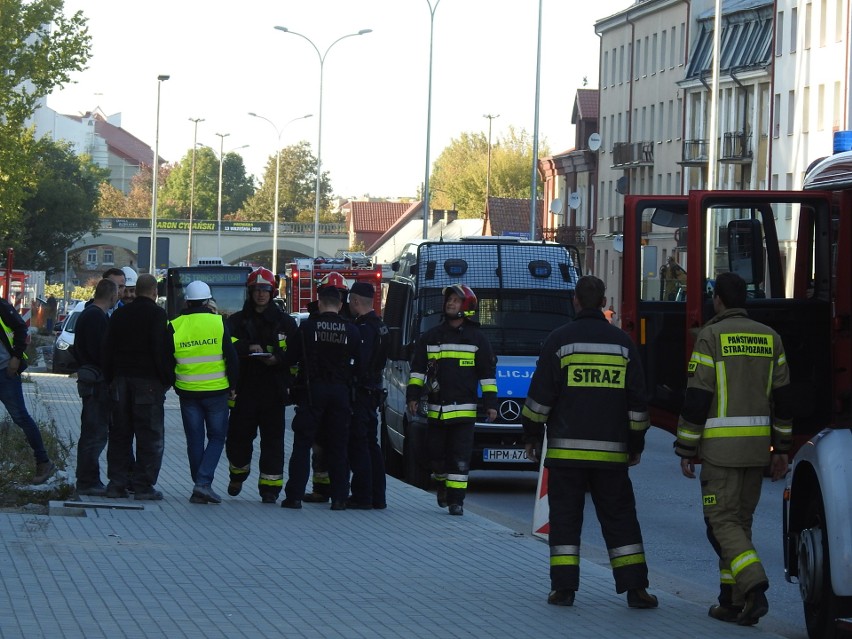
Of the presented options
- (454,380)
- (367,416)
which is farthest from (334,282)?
(454,380)

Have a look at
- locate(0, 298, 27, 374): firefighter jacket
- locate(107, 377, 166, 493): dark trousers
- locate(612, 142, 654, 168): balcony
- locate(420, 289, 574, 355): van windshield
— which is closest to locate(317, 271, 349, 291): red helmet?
locate(107, 377, 166, 493): dark trousers

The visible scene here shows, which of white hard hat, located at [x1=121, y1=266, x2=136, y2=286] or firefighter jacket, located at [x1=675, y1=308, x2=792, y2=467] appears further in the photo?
white hard hat, located at [x1=121, y1=266, x2=136, y2=286]

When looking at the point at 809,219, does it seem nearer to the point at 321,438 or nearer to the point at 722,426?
the point at 722,426

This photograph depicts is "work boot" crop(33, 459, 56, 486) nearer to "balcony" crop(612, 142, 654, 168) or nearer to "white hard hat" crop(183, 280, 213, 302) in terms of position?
"white hard hat" crop(183, 280, 213, 302)

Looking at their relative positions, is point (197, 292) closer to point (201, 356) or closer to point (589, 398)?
point (201, 356)

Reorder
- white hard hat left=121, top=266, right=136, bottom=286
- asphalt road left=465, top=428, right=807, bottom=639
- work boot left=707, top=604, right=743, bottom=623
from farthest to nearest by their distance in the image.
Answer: white hard hat left=121, top=266, right=136, bottom=286, asphalt road left=465, top=428, right=807, bottom=639, work boot left=707, top=604, right=743, bottom=623

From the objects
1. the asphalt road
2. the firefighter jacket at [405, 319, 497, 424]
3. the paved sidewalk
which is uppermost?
the firefighter jacket at [405, 319, 497, 424]

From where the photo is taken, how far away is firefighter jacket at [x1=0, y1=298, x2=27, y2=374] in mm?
13875

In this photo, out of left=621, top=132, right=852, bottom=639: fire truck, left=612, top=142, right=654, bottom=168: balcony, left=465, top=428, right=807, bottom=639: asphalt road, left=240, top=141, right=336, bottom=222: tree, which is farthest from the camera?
left=240, top=141, right=336, bottom=222: tree

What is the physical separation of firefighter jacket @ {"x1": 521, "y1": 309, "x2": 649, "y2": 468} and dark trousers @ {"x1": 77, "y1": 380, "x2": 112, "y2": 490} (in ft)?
17.3

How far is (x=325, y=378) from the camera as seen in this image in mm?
13664

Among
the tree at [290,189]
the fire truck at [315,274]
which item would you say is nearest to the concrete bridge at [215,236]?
the tree at [290,189]

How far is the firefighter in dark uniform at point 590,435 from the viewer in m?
9.32

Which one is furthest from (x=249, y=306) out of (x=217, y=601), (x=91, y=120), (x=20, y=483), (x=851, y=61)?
(x=91, y=120)
